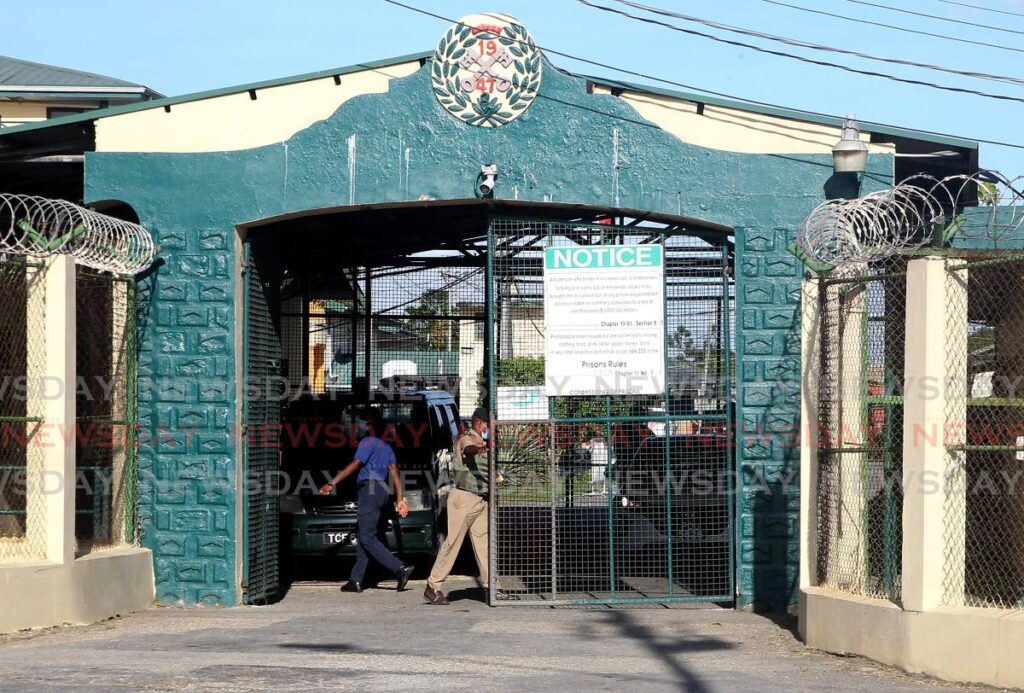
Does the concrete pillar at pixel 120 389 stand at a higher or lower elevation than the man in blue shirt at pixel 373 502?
higher

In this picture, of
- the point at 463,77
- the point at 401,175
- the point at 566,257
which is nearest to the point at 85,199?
the point at 401,175

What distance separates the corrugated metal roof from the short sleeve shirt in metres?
15.5

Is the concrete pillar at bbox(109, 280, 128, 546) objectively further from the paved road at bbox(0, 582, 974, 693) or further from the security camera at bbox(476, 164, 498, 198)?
the security camera at bbox(476, 164, 498, 198)

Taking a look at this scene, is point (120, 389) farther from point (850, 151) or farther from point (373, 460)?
point (850, 151)

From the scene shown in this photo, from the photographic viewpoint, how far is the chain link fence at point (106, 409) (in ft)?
35.9

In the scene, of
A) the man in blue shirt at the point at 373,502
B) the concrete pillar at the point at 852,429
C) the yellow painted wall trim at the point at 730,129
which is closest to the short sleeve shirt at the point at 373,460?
the man in blue shirt at the point at 373,502

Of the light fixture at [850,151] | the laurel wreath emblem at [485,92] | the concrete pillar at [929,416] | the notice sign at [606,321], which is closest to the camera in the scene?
the concrete pillar at [929,416]

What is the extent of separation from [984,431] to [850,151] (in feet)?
9.68

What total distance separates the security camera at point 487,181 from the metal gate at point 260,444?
228 centimetres

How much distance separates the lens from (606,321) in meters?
11.4

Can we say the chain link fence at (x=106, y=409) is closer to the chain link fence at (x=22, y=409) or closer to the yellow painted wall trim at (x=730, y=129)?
the chain link fence at (x=22, y=409)

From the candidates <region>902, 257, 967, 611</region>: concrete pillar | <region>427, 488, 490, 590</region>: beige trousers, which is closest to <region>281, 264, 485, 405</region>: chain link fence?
<region>427, 488, 490, 590</region>: beige trousers

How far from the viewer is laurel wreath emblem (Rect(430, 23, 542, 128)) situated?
1122 centimetres

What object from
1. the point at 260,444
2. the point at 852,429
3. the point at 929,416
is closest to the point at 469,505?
the point at 260,444
